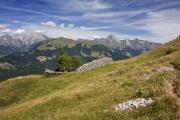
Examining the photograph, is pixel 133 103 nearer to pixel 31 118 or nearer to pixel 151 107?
pixel 151 107

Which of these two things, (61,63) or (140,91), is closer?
(140,91)

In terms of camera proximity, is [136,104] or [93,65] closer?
[136,104]

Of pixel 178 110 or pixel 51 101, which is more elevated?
pixel 178 110

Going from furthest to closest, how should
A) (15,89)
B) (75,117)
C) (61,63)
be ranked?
1. (61,63)
2. (15,89)
3. (75,117)

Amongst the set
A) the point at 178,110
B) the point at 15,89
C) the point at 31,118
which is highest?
the point at 178,110

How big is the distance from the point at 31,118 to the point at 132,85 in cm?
1352

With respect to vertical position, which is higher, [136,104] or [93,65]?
[136,104]

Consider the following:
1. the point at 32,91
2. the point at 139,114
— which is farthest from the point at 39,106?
the point at 32,91

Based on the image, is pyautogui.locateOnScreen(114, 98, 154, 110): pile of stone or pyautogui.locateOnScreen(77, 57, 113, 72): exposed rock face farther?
pyautogui.locateOnScreen(77, 57, 113, 72): exposed rock face

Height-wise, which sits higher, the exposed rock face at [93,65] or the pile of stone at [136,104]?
the pile of stone at [136,104]

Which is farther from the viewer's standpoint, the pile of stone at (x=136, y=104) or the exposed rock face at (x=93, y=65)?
the exposed rock face at (x=93, y=65)

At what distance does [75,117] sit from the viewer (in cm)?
2631

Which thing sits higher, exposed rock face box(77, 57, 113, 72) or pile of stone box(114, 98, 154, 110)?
pile of stone box(114, 98, 154, 110)

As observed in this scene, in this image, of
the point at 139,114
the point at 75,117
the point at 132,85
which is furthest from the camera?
the point at 132,85
